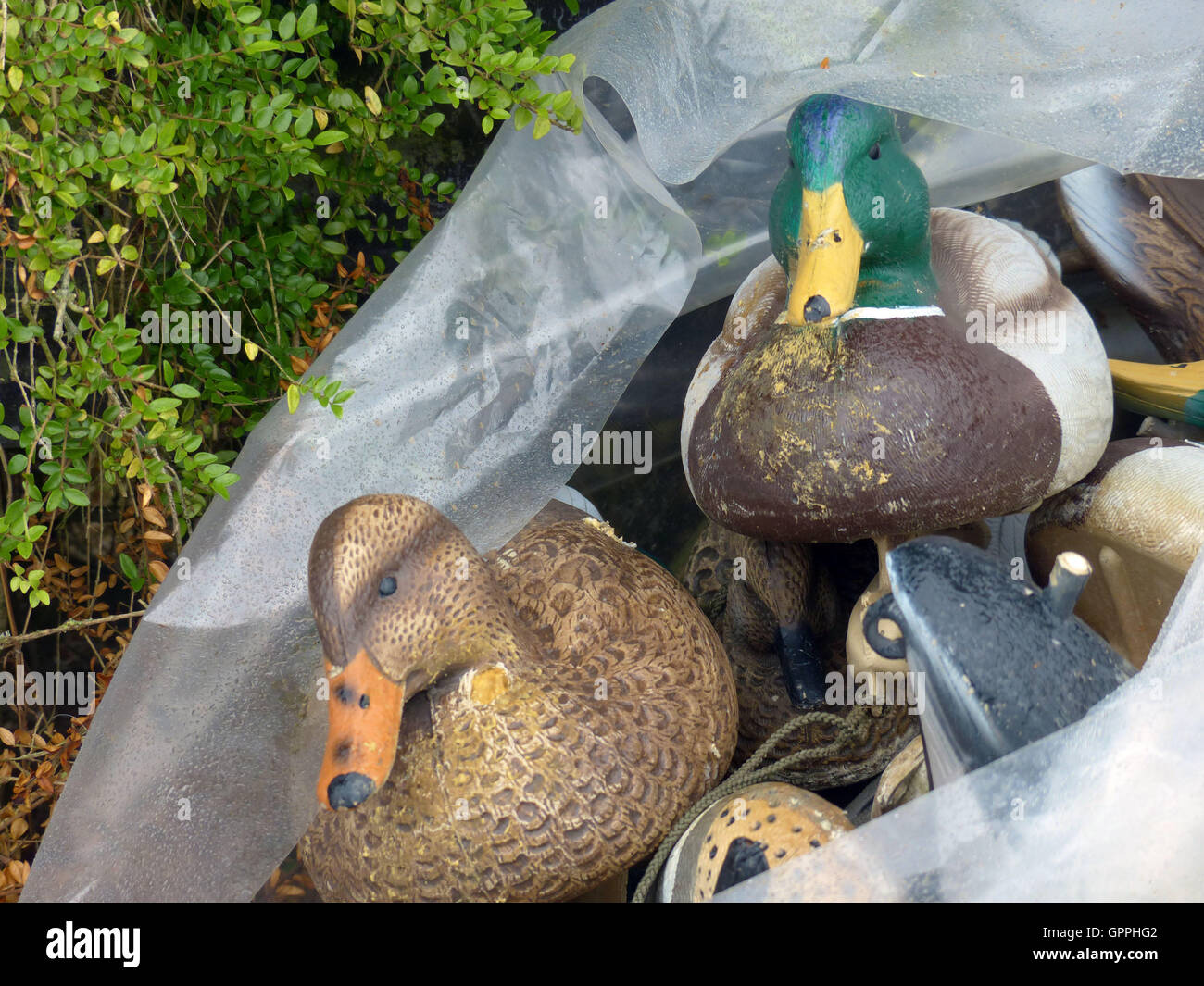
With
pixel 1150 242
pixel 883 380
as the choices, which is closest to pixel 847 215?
pixel 883 380

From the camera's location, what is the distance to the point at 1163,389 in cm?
109

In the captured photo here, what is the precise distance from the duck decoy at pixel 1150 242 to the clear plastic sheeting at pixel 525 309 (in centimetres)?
6

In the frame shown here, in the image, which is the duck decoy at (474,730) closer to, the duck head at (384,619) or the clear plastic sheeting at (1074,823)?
the duck head at (384,619)

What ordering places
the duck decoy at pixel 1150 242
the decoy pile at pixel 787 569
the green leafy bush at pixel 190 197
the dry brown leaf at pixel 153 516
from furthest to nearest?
1. the duck decoy at pixel 1150 242
2. the dry brown leaf at pixel 153 516
3. the green leafy bush at pixel 190 197
4. the decoy pile at pixel 787 569

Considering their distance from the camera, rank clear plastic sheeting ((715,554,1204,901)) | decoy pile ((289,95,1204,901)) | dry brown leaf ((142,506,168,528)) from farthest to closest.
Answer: dry brown leaf ((142,506,168,528)) → decoy pile ((289,95,1204,901)) → clear plastic sheeting ((715,554,1204,901))

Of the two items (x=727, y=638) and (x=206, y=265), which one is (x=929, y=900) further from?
(x=206, y=265)

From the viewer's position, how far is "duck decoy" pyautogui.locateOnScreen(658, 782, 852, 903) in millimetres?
833

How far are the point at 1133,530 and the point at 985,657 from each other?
298 millimetres

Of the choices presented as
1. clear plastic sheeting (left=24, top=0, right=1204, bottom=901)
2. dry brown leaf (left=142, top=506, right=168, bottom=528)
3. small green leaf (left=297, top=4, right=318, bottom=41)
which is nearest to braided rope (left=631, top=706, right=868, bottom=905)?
clear plastic sheeting (left=24, top=0, right=1204, bottom=901)

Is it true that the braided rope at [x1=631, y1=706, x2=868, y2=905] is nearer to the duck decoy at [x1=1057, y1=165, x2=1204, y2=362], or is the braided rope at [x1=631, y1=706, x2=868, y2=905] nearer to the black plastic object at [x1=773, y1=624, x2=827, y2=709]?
the black plastic object at [x1=773, y1=624, x2=827, y2=709]

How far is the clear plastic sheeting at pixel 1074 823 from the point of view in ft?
2.23

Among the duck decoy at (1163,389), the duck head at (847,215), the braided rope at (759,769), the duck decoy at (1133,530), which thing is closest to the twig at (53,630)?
the braided rope at (759,769)

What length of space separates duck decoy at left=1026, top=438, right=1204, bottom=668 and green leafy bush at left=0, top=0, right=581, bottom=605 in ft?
1.94

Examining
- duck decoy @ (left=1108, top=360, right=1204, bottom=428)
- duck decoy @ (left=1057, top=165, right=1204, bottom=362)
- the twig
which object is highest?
duck decoy @ (left=1057, top=165, right=1204, bottom=362)
